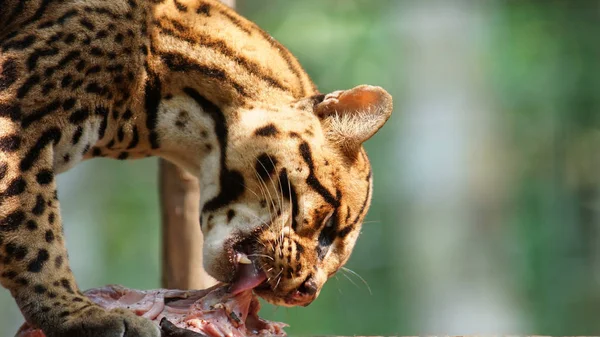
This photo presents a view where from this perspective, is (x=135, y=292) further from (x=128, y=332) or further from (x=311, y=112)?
(x=311, y=112)

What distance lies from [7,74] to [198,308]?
4.74 ft

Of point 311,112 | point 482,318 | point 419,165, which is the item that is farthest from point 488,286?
point 311,112

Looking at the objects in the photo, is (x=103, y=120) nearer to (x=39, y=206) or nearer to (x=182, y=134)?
(x=182, y=134)

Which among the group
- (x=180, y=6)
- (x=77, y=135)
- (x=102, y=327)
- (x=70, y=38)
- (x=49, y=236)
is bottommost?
(x=102, y=327)

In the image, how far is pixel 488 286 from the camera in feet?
65.7

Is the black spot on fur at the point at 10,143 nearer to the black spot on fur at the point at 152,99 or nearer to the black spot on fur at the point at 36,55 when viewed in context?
the black spot on fur at the point at 36,55

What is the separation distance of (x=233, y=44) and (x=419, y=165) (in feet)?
49.9

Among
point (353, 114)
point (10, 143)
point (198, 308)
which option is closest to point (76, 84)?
point (10, 143)

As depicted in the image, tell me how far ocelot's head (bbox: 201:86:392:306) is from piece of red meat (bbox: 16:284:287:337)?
127 millimetres

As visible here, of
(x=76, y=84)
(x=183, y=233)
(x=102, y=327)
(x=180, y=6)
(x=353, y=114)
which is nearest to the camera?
(x=102, y=327)

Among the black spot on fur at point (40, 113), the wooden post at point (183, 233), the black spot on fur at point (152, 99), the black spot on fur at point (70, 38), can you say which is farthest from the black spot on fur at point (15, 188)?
the wooden post at point (183, 233)

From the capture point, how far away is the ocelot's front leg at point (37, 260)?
13.9ft

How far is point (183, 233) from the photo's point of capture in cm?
679

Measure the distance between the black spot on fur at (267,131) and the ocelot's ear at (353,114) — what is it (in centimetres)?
26
